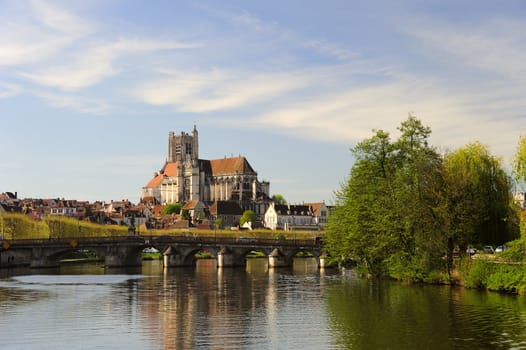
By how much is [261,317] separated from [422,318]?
8825 millimetres

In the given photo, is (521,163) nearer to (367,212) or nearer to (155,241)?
(367,212)

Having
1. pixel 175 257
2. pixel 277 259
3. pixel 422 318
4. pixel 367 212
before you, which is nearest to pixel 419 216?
pixel 367 212

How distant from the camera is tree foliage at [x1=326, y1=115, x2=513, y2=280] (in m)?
57.8

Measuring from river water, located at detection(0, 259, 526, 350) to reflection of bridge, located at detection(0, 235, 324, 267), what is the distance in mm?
33678

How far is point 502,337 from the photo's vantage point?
3422cm

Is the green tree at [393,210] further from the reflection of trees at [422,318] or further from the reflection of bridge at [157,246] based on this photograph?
the reflection of bridge at [157,246]

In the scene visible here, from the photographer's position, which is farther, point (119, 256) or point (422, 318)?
point (119, 256)

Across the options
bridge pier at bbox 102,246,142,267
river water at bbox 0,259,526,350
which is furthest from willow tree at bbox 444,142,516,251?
bridge pier at bbox 102,246,142,267

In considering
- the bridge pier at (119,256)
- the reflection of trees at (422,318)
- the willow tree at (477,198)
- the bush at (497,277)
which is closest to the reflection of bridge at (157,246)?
the bridge pier at (119,256)

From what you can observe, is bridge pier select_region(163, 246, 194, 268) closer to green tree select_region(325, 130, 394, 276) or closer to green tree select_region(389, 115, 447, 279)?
green tree select_region(325, 130, 394, 276)

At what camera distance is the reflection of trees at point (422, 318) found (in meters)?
33.6

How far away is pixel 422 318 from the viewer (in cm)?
4078

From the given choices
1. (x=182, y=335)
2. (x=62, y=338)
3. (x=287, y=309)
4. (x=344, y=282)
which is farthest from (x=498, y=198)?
(x=62, y=338)

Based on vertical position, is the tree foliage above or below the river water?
above
